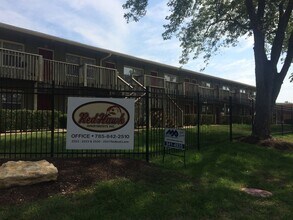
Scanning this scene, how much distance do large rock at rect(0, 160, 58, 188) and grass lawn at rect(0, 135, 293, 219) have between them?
0.69m

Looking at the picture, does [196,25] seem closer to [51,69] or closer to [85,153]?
[51,69]

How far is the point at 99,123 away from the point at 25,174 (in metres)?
2.60

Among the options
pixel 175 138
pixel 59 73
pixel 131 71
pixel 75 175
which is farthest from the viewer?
pixel 131 71

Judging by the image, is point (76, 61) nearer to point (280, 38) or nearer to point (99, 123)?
point (280, 38)

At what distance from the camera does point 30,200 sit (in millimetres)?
6473

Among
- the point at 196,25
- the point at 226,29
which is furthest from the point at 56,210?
the point at 226,29

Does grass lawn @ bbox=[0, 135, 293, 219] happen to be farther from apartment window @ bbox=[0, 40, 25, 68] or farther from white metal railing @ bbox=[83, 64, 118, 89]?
white metal railing @ bbox=[83, 64, 118, 89]

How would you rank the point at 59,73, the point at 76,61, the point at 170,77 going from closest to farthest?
the point at 59,73
the point at 76,61
the point at 170,77

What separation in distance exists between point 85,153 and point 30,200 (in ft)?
10.1

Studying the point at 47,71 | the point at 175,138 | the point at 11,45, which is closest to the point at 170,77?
the point at 47,71

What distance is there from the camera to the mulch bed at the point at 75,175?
6.66 metres

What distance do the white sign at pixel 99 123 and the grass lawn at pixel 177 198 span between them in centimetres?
112

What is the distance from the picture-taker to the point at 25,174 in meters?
6.99

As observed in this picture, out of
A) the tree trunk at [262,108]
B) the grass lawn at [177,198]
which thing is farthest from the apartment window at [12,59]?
the tree trunk at [262,108]
